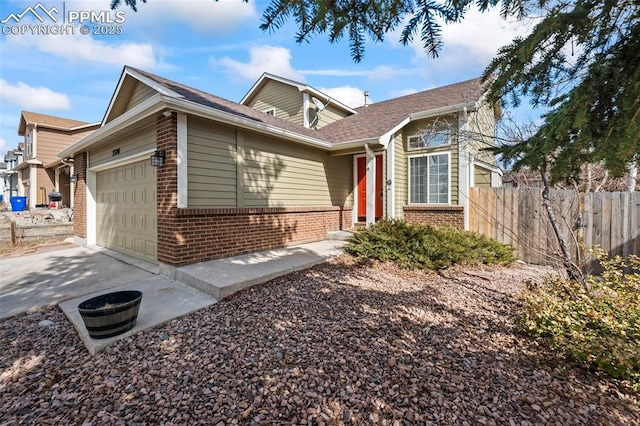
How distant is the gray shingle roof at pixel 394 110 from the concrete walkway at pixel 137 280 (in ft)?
12.8

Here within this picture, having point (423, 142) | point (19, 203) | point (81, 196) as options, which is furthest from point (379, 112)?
point (19, 203)

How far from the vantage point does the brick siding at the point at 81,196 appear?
8.66 meters

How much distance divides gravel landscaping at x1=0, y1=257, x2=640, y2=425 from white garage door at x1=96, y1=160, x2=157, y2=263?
2513mm

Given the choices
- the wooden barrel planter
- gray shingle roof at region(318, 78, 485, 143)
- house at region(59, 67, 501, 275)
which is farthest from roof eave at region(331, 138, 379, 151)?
the wooden barrel planter

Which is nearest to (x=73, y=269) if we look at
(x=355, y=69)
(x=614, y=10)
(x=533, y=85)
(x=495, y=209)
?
(x=355, y=69)

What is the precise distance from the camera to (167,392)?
2.32 meters

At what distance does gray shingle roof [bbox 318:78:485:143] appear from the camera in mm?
8250

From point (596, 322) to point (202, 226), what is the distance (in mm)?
5723

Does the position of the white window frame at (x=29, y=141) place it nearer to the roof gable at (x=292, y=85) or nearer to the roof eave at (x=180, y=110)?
the roof gable at (x=292, y=85)

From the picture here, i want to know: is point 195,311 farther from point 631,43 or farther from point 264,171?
point 631,43

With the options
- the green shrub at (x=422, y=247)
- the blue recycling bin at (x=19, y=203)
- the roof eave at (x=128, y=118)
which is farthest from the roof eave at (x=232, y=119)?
the blue recycling bin at (x=19, y=203)

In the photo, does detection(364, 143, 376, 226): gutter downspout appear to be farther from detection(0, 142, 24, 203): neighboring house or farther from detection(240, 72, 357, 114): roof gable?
detection(0, 142, 24, 203): neighboring house

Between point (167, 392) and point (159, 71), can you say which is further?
point (159, 71)

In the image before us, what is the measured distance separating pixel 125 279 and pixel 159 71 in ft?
17.8
